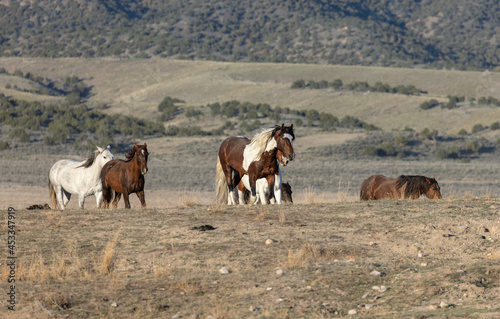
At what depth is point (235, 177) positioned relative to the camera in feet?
54.1

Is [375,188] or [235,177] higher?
[235,177]

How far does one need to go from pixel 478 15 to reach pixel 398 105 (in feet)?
305

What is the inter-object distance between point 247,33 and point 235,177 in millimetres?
124315

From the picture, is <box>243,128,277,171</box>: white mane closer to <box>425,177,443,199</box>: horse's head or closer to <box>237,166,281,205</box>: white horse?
<box>237,166,281,205</box>: white horse

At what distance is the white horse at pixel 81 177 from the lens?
1700cm

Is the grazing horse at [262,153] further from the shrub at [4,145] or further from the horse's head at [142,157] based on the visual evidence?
the shrub at [4,145]

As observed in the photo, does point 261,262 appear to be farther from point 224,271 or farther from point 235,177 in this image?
point 235,177

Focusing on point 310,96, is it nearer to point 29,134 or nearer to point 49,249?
point 29,134

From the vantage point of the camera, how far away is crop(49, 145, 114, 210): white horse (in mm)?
17000

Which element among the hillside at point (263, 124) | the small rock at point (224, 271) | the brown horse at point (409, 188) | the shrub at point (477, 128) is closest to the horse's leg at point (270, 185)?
the brown horse at point (409, 188)

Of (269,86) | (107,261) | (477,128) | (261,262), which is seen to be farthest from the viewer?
(269,86)

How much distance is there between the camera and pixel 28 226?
43.0 feet

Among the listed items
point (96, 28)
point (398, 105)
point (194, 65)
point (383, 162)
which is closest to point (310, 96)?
point (398, 105)

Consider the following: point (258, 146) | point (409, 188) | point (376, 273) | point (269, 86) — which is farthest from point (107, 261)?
point (269, 86)
